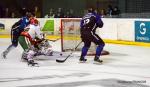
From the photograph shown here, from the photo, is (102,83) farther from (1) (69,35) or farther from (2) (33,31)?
(1) (69,35)

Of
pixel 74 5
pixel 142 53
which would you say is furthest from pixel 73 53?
pixel 74 5

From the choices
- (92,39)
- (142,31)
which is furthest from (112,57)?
(142,31)

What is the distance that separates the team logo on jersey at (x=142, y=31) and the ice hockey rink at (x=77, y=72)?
3.71 m

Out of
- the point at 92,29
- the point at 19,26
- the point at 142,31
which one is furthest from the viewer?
the point at 142,31

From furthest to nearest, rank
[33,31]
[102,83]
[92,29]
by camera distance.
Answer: [92,29] → [33,31] → [102,83]

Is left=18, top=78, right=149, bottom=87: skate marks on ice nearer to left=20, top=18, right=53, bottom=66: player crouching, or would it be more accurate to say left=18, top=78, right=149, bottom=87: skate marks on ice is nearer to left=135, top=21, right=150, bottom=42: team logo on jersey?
left=20, top=18, right=53, bottom=66: player crouching

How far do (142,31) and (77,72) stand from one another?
25.5 feet

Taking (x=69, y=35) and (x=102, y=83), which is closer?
(x=102, y=83)

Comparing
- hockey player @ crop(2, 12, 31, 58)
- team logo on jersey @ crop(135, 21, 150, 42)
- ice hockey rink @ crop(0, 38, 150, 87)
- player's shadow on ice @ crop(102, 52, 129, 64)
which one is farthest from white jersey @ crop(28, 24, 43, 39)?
team logo on jersey @ crop(135, 21, 150, 42)

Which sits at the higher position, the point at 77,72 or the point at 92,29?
the point at 92,29

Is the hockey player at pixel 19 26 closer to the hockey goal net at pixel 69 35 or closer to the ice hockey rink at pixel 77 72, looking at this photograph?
the ice hockey rink at pixel 77 72

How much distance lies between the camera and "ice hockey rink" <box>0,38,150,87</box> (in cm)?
840

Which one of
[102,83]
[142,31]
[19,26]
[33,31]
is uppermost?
[19,26]

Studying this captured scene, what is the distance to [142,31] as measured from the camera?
17.2 meters
